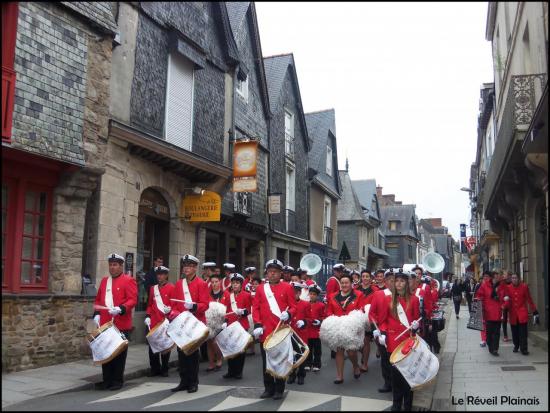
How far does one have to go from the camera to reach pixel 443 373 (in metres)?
9.59

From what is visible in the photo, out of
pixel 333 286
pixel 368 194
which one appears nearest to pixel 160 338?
pixel 333 286

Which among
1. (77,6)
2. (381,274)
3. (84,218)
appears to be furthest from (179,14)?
(381,274)

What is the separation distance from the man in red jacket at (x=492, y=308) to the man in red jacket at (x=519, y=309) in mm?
193

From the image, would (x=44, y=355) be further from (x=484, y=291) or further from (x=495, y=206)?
(x=495, y=206)

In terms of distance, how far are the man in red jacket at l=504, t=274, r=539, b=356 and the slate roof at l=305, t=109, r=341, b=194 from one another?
1657 cm

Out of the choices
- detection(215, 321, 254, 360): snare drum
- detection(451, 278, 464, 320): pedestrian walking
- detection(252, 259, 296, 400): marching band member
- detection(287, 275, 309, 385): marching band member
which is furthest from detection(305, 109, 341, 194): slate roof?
detection(252, 259, 296, 400): marching band member

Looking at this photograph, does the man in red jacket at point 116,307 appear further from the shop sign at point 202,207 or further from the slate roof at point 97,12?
the shop sign at point 202,207

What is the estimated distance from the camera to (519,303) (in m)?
11.7

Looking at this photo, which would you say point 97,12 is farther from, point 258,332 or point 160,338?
point 258,332

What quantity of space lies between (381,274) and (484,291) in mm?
2257

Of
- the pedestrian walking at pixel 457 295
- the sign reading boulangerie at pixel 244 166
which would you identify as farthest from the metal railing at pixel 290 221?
the sign reading boulangerie at pixel 244 166

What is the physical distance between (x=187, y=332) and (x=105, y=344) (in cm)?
115

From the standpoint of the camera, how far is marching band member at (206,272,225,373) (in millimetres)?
10227

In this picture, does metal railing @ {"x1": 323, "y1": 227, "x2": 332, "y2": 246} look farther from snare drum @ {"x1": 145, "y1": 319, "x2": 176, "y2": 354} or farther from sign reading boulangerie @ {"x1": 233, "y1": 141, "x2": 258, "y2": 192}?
snare drum @ {"x1": 145, "y1": 319, "x2": 176, "y2": 354}
